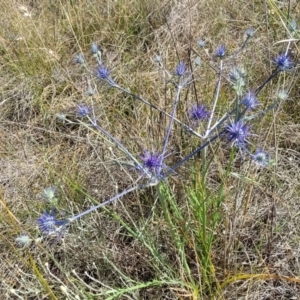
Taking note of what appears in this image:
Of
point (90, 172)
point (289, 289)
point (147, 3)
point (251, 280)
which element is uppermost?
point (147, 3)

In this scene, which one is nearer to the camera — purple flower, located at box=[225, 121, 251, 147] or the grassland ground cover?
purple flower, located at box=[225, 121, 251, 147]

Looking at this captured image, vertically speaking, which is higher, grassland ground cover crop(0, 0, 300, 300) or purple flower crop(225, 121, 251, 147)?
purple flower crop(225, 121, 251, 147)

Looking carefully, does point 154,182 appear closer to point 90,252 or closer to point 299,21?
point 90,252

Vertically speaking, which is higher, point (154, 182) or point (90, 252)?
point (154, 182)

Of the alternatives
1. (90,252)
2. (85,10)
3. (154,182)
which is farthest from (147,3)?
(154,182)

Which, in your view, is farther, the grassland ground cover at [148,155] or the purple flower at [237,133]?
the grassland ground cover at [148,155]

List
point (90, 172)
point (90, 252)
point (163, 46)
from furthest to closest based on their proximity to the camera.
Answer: point (163, 46)
point (90, 172)
point (90, 252)

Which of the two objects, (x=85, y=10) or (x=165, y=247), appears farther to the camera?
(x=85, y=10)

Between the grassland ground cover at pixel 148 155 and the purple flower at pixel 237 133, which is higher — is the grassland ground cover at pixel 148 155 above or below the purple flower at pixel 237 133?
below
